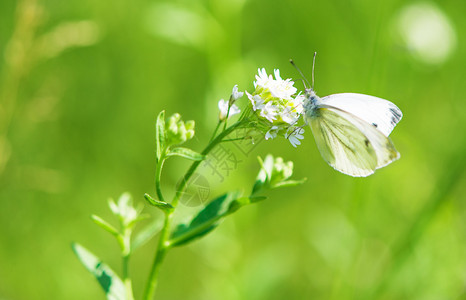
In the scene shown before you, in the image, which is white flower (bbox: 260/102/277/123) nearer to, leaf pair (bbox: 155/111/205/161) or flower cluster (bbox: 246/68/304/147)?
flower cluster (bbox: 246/68/304/147)

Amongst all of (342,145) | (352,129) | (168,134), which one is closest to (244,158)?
(342,145)

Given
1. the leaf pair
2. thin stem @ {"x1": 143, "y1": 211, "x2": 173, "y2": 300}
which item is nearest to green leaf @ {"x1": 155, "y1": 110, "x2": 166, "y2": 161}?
the leaf pair

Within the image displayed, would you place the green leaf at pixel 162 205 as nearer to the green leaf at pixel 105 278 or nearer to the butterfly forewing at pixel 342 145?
the green leaf at pixel 105 278

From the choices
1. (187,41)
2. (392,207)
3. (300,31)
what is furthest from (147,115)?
(392,207)

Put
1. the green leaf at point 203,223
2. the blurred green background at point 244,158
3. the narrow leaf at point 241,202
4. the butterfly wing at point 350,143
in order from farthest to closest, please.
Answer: the blurred green background at point 244,158, the butterfly wing at point 350,143, the green leaf at point 203,223, the narrow leaf at point 241,202

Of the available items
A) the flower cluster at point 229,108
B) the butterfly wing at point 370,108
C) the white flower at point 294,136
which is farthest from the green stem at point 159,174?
the butterfly wing at point 370,108

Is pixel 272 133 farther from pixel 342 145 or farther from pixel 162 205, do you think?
pixel 342 145
